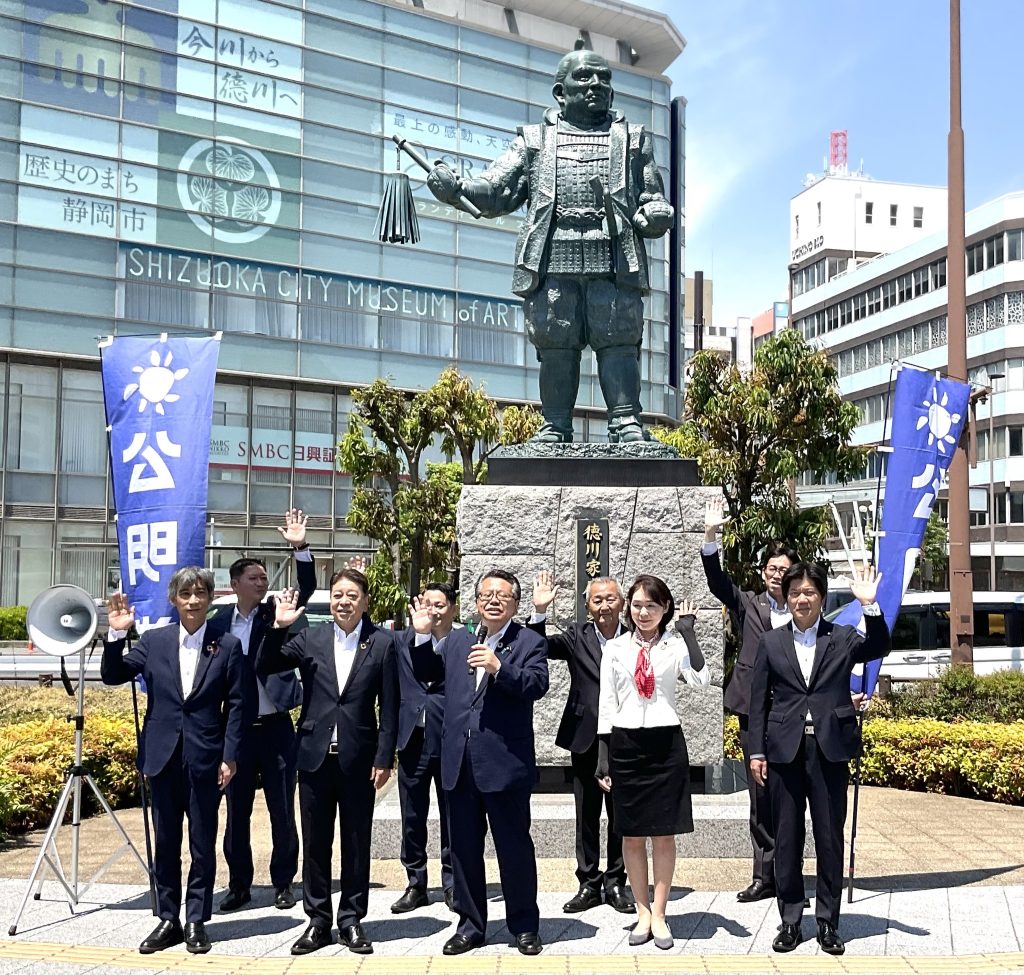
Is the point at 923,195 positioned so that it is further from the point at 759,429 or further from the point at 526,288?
the point at 526,288

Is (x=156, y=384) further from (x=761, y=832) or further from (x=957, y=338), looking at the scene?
(x=957, y=338)

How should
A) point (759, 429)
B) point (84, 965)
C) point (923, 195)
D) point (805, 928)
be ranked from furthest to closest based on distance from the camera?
point (923, 195) → point (759, 429) → point (805, 928) → point (84, 965)

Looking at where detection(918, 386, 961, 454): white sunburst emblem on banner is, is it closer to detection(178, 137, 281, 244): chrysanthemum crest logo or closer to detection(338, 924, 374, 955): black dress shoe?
detection(338, 924, 374, 955): black dress shoe

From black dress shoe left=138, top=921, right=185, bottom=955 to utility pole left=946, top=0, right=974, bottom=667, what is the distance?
36.6ft

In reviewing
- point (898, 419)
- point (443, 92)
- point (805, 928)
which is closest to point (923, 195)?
point (443, 92)

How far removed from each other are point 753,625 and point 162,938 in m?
3.25

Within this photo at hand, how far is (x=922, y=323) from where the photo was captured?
43.9 metres

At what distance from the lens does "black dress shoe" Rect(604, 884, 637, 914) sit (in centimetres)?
578

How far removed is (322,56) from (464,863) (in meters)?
27.8

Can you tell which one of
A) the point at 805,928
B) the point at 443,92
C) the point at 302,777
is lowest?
the point at 805,928

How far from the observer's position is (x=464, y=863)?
524 cm

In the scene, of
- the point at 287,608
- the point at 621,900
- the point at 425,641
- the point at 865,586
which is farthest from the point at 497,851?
the point at 865,586

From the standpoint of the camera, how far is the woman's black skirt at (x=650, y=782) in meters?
5.11

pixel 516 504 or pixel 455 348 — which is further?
pixel 455 348
